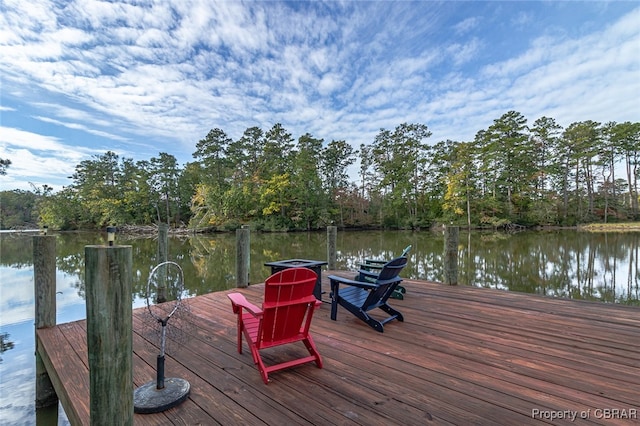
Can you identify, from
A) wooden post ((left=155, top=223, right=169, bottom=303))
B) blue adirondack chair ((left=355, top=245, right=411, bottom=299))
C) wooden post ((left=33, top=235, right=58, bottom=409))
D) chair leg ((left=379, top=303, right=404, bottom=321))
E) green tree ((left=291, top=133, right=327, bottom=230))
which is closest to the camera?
wooden post ((left=33, top=235, right=58, bottom=409))

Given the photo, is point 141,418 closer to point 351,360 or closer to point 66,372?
point 66,372

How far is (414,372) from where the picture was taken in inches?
71.9

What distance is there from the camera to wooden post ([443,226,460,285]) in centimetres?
423

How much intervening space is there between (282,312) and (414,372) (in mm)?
934

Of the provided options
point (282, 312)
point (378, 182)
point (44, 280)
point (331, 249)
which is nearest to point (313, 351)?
point (282, 312)

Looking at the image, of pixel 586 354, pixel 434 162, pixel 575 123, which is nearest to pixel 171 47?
pixel 586 354

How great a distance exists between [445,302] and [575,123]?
2963 cm

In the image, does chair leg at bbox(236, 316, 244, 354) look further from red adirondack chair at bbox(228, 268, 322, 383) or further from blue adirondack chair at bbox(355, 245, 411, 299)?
blue adirondack chair at bbox(355, 245, 411, 299)

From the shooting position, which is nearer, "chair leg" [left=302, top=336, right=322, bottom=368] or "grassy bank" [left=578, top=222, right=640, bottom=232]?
"chair leg" [left=302, top=336, right=322, bottom=368]

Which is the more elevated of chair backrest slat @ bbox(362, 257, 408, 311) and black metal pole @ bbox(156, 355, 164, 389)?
chair backrest slat @ bbox(362, 257, 408, 311)

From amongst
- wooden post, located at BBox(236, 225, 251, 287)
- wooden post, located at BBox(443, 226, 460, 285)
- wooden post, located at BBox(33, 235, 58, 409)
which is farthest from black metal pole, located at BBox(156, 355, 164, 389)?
wooden post, located at BBox(443, 226, 460, 285)

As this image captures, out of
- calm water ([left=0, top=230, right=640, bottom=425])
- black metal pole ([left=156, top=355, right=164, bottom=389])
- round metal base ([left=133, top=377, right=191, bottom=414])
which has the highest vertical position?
black metal pole ([left=156, top=355, right=164, bottom=389])

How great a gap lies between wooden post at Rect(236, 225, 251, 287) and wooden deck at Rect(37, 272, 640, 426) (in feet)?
4.58

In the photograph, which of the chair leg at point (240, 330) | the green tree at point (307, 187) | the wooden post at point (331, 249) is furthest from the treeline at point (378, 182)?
the chair leg at point (240, 330)
